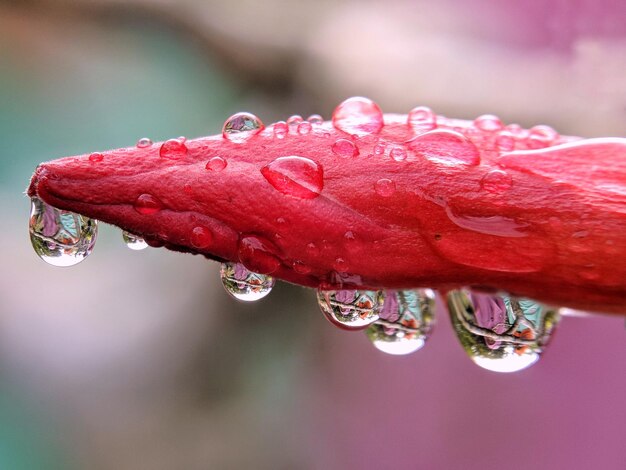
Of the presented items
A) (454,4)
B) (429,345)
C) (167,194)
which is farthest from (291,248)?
(454,4)

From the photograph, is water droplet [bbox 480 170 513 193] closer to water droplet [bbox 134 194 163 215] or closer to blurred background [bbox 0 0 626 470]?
water droplet [bbox 134 194 163 215]

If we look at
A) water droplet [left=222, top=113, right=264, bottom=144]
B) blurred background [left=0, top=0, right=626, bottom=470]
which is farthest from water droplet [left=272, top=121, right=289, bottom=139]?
blurred background [left=0, top=0, right=626, bottom=470]

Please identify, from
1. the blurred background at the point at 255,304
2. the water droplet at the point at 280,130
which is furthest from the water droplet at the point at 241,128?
the blurred background at the point at 255,304

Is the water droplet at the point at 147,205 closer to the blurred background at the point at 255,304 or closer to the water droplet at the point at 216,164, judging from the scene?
the water droplet at the point at 216,164

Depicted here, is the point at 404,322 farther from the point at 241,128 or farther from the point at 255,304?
the point at 255,304

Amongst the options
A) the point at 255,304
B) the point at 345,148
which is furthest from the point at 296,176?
the point at 255,304

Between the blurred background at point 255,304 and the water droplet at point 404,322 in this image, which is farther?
the blurred background at point 255,304
